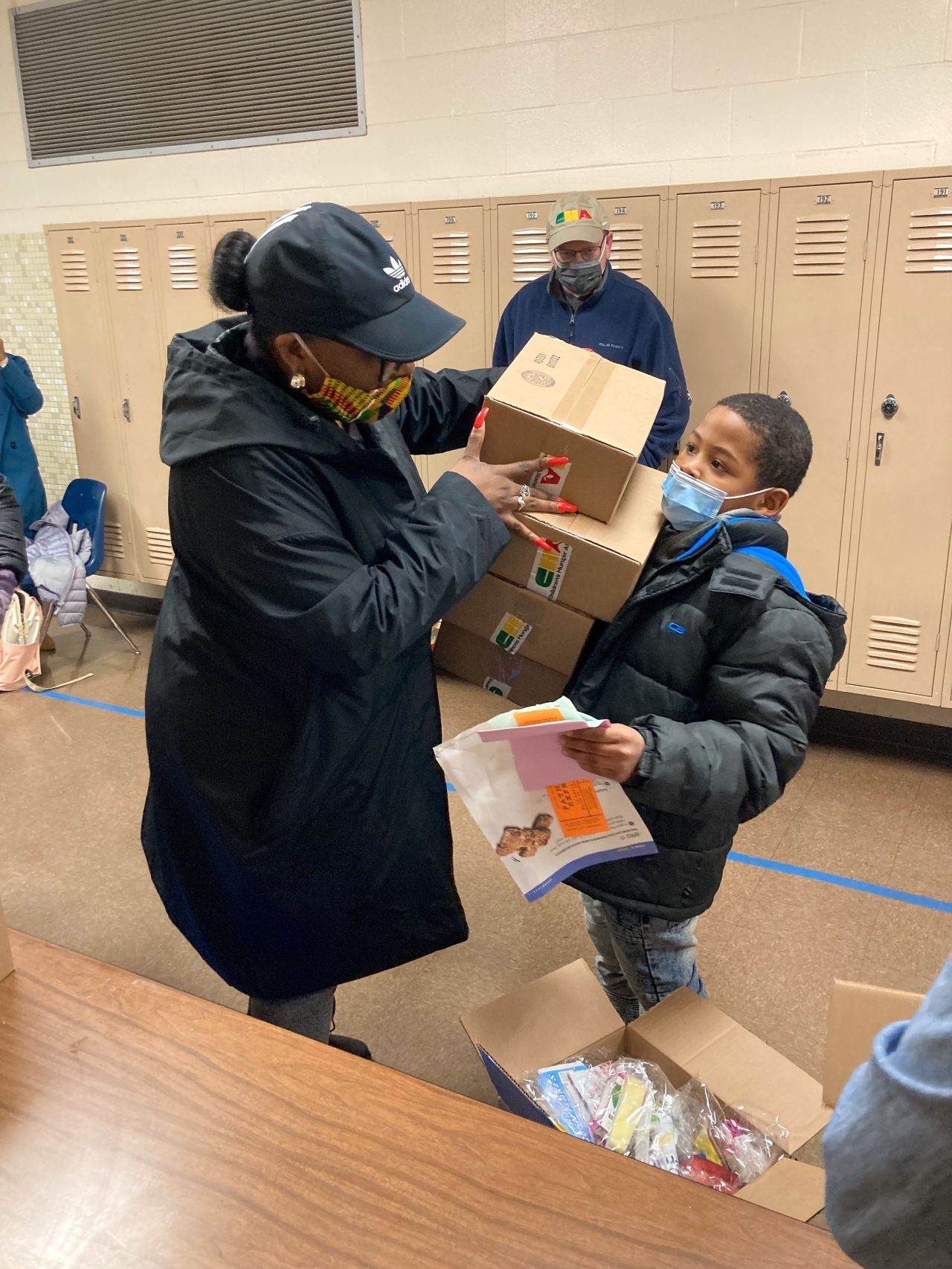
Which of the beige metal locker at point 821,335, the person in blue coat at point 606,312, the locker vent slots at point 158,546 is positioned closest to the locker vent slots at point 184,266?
the locker vent slots at point 158,546

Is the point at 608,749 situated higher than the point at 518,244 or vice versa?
A: the point at 518,244

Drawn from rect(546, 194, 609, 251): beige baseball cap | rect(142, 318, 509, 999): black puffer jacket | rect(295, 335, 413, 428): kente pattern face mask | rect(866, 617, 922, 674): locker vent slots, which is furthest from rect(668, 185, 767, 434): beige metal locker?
rect(295, 335, 413, 428): kente pattern face mask

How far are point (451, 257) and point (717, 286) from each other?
113 cm

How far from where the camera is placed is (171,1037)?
96 centimetres

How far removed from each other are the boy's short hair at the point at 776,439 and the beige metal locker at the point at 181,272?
352 cm

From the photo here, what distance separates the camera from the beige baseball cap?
3.25 m

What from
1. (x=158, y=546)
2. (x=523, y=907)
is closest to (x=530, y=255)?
(x=158, y=546)

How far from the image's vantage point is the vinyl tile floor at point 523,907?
2244 mm

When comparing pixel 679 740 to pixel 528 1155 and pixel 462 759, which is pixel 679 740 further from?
pixel 528 1155

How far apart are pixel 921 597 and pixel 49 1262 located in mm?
3401

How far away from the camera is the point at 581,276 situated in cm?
331

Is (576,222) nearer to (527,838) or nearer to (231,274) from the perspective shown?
(231,274)

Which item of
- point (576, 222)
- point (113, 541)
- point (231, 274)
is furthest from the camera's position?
point (113, 541)

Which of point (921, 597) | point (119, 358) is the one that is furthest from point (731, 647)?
point (119, 358)
